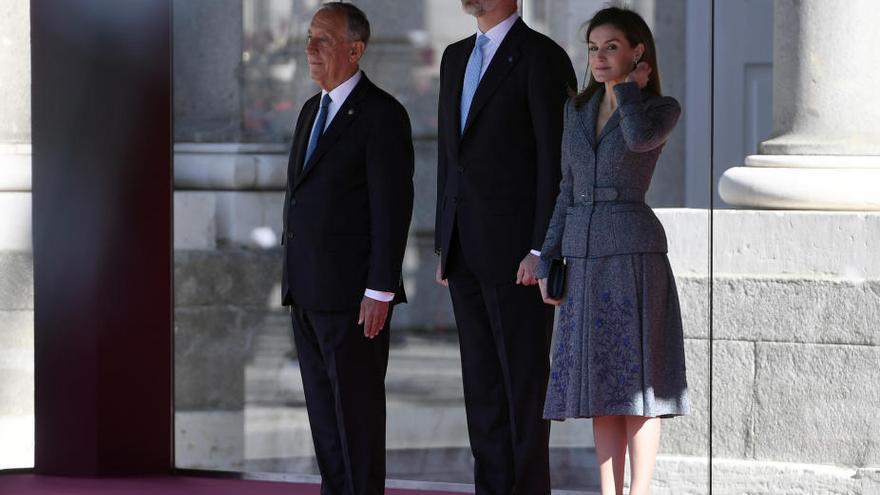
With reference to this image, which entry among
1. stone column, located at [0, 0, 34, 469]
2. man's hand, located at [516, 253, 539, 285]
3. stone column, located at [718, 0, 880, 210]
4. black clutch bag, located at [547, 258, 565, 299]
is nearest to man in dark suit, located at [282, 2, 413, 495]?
man's hand, located at [516, 253, 539, 285]

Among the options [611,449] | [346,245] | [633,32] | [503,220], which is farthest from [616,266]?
[346,245]

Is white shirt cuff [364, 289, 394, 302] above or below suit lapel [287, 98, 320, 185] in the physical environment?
below

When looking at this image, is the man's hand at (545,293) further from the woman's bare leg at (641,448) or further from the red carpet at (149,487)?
the red carpet at (149,487)

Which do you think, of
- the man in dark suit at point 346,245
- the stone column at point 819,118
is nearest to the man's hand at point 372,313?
the man in dark suit at point 346,245

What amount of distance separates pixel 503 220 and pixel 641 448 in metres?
0.74

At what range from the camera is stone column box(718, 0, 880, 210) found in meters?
4.71

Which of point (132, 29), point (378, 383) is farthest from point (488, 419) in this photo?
point (132, 29)

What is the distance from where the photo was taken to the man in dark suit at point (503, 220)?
441cm

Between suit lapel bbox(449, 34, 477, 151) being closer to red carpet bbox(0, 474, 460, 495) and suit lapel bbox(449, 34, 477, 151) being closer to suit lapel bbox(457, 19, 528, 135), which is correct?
suit lapel bbox(457, 19, 528, 135)

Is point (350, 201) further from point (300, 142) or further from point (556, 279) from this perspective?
point (556, 279)

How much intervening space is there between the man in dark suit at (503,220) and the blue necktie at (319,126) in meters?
0.43

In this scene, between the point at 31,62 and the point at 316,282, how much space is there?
183cm

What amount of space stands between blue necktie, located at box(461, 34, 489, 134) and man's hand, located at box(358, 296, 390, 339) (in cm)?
56

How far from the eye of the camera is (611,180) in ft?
13.8
